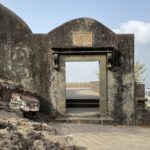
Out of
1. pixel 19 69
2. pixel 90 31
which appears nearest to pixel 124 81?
pixel 90 31

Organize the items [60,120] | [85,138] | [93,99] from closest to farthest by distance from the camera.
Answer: [85,138], [60,120], [93,99]

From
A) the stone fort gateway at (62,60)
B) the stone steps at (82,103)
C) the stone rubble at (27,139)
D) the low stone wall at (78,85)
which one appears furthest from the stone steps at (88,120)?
the low stone wall at (78,85)

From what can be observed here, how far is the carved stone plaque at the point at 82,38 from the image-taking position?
14.9 metres

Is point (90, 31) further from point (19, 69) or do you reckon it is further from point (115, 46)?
point (19, 69)

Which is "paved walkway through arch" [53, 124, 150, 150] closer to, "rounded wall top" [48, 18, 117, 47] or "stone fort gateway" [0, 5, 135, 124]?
"stone fort gateway" [0, 5, 135, 124]

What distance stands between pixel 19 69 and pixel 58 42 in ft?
5.24

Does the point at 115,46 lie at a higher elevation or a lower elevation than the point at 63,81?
higher

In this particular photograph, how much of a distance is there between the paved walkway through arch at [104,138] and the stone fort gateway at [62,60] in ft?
6.17

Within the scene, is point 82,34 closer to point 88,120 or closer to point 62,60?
point 62,60

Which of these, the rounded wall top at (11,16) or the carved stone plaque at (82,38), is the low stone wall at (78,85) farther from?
the rounded wall top at (11,16)

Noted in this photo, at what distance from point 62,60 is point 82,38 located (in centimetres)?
99

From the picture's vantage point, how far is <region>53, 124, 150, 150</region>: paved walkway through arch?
29.9 ft

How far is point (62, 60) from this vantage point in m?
14.9

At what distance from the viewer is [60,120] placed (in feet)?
47.3
